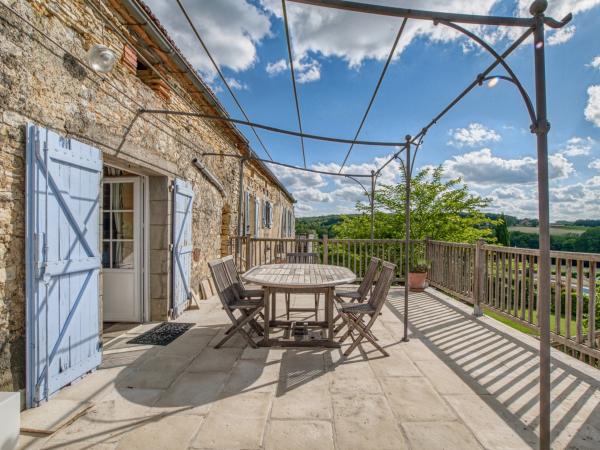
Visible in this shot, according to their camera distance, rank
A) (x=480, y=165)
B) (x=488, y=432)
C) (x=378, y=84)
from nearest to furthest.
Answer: (x=488, y=432) → (x=378, y=84) → (x=480, y=165)

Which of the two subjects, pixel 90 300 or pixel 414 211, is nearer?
pixel 90 300

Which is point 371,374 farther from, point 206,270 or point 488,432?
point 206,270

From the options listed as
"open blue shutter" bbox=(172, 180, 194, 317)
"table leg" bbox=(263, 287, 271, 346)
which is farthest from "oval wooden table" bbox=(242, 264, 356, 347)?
"open blue shutter" bbox=(172, 180, 194, 317)

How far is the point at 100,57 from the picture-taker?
249cm

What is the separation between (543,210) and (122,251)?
14.0 ft

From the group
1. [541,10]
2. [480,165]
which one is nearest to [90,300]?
[541,10]

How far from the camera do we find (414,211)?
35.1 ft

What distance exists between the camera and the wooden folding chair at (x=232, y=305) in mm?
3119

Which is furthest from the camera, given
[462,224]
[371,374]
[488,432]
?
[462,224]

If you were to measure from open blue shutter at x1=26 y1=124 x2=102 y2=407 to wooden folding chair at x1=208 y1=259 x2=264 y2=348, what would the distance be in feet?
3.35

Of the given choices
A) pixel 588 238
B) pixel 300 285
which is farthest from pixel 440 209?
pixel 300 285

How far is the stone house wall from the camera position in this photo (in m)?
2.02

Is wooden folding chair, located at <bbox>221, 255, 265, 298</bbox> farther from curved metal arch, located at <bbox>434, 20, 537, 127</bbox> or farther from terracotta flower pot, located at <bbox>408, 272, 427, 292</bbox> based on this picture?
terracotta flower pot, located at <bbox>408, 272, 427, 292</bbox>

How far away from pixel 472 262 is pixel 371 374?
2.91m
